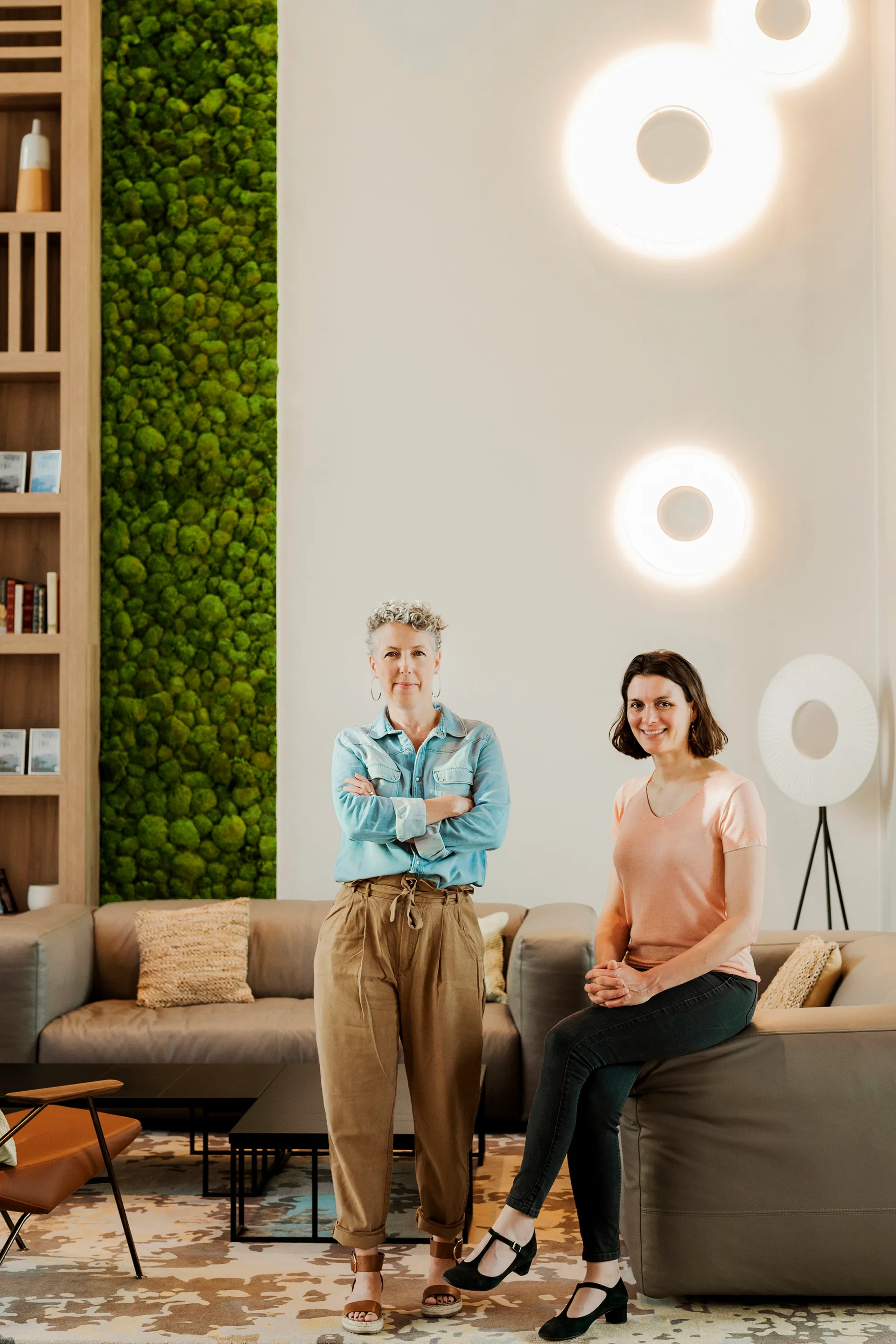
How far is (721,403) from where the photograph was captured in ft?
16.5

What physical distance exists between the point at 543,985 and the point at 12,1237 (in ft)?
5.94

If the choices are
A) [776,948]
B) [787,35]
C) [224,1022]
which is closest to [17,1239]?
[224,1022]

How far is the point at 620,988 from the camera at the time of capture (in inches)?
107

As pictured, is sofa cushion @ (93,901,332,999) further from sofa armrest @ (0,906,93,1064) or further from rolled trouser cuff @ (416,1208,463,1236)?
rolled trouser cuff @ (416,1208,463,1236)

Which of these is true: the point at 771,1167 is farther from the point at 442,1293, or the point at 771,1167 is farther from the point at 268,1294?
the point at 268,1294

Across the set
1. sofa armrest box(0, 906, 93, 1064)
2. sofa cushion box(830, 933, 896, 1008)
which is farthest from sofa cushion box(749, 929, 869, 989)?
sofa armrest box(0, 906, 93, 1064)

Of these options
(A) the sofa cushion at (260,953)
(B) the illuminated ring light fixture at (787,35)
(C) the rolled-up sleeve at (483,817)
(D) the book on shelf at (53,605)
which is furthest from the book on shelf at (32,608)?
(B) the illuminated ring light fixture at (787,35)

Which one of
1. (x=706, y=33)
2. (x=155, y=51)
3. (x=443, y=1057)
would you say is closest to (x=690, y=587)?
(x=706, y=33)

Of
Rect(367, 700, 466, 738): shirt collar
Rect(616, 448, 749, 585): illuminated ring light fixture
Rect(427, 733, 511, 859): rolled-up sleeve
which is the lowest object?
Rect(427, 733, 511, 859): rolled-up sleeve

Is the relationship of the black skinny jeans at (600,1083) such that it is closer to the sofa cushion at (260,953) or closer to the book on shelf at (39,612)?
the sofa cushion at (260,953)

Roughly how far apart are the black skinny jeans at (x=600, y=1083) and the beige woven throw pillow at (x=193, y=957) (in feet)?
6.55

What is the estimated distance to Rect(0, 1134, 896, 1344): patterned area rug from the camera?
2.62 meters

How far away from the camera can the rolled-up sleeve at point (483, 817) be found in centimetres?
280

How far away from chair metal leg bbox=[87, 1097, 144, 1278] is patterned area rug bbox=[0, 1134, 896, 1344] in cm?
5
